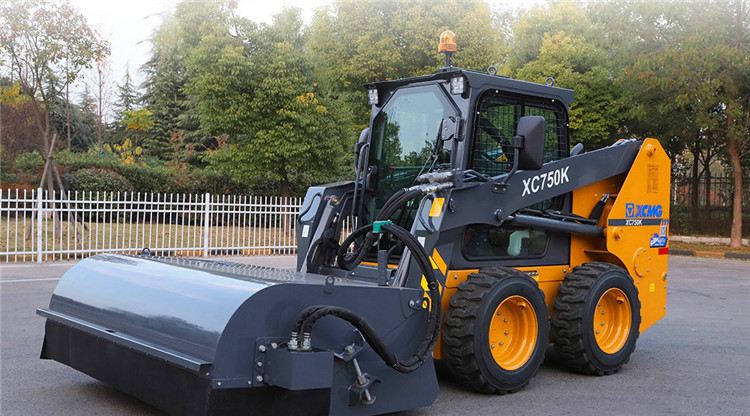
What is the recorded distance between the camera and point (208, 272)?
4.53 metres

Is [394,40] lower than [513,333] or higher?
higher

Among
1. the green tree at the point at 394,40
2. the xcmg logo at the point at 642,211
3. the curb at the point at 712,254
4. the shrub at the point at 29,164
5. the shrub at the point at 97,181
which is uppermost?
the green tree at the point at 394,40

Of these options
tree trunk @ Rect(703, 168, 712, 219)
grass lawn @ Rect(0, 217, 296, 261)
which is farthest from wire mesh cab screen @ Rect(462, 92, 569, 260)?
tree trunk @ Rect(703, 168, 712, 219)

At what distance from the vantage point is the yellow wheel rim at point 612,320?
6309mm

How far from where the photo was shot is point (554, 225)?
622 cm

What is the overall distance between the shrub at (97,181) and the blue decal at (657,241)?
17.8 meters

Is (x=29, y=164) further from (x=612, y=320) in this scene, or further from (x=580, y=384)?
(x=580, y=384)

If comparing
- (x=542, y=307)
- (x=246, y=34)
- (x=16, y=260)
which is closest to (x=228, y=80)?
(x=246, y=34)

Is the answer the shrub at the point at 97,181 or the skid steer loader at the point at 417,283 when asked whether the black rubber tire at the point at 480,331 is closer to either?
the skid steer loader at the point at 417,283

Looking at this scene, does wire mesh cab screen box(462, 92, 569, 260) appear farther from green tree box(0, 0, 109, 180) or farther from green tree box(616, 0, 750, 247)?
green tree box(616, 0, 750, 247)

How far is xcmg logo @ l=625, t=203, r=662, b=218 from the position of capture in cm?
667


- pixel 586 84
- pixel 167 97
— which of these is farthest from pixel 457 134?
pixel 167 97

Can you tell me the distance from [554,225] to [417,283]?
182 centimetres

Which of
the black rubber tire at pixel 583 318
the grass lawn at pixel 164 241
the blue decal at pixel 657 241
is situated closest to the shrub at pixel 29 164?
the grass lawn at pixel 164 241
